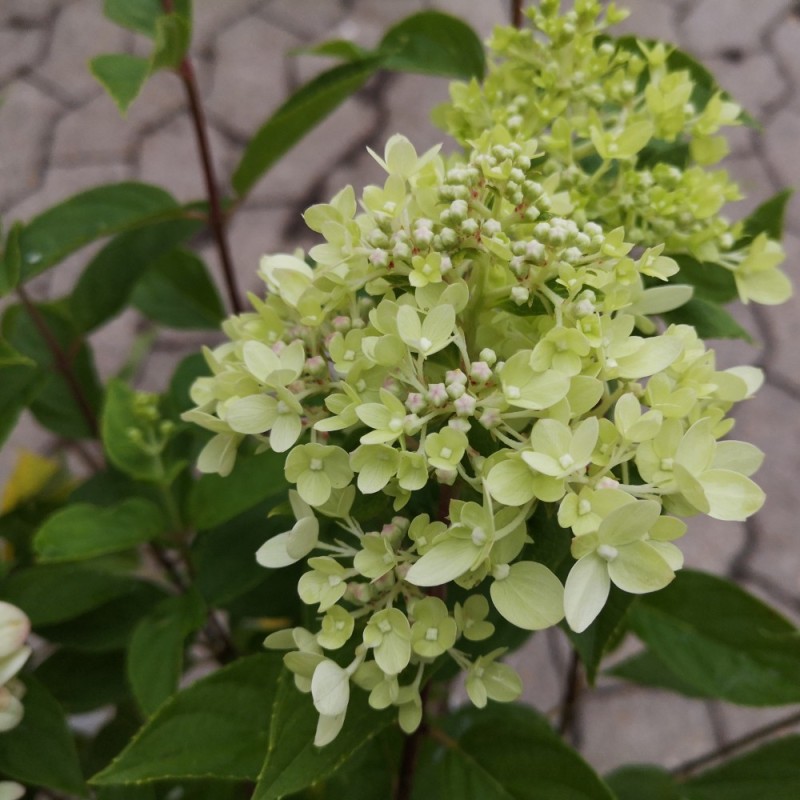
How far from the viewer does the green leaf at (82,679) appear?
697 millimetres

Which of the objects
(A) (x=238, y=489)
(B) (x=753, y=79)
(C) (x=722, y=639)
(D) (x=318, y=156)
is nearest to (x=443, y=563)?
(A) (x=238, y=489)

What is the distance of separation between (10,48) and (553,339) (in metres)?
1.82

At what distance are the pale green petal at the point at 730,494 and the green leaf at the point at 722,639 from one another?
0.23 meters

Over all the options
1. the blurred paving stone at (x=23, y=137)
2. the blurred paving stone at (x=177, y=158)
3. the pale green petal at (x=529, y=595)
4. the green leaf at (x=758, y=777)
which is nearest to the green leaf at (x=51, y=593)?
the pale green petal at (x=529, y=595)


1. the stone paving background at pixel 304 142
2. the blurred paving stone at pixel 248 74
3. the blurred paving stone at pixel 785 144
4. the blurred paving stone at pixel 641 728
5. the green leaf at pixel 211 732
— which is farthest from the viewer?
the blurred paving stone at pixel 248 74

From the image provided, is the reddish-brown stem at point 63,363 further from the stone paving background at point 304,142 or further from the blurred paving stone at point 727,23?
the blurred paving stone at point 727,23

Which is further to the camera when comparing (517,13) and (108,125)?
(108,125)

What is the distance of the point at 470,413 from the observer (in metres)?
0.35

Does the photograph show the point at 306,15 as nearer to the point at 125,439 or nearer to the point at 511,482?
the point at 125,439

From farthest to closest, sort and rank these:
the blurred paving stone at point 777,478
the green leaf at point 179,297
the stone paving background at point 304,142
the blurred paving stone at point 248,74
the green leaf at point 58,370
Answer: the blurred paving stone at point 248,74
the stone paving background at point 304,142
the blurred paving stone at point 777,478
the green leaf at point 179,297
the green leaf at point 58,370

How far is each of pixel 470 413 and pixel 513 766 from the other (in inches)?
11.3

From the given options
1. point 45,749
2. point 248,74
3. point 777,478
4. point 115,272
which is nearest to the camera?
point 45,749

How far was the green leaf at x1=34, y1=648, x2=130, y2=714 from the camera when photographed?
27.4 inches

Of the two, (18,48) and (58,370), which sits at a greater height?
(18,48)
